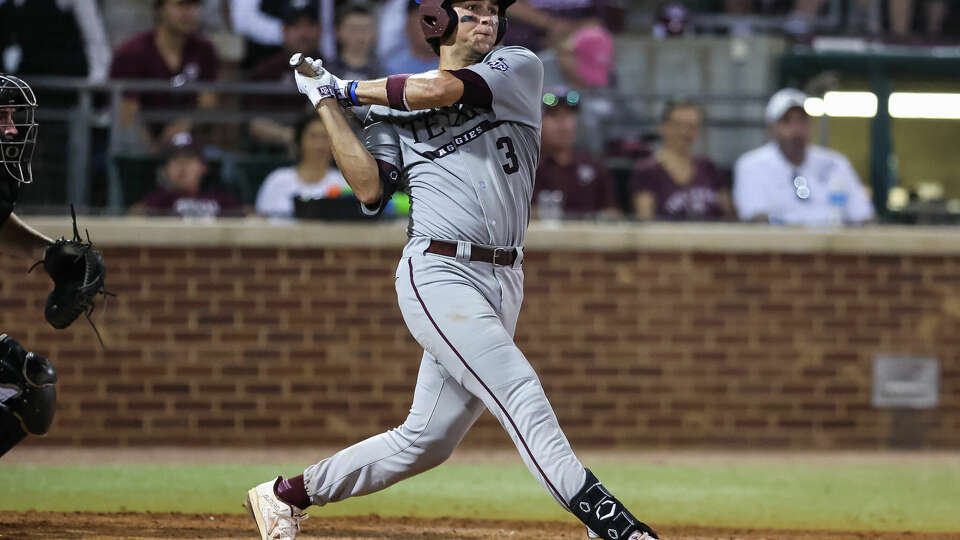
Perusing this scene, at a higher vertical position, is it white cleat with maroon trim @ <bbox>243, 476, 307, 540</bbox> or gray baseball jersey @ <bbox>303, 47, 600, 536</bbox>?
gray baseball jersey @ <bbox>303, 47, 600, 536</bbox>

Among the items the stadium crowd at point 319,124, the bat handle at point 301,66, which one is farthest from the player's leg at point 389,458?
the stadium crowd at point 319,124

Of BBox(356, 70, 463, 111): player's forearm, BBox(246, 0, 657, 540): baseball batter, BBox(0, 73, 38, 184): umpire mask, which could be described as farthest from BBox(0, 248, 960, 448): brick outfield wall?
BBox(356, 70, 463, 111): player's forearm

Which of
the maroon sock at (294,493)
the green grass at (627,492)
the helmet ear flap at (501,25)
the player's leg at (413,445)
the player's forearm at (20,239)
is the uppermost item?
the helmet ear flap at (501,25)

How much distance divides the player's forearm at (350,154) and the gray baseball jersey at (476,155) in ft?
0.45

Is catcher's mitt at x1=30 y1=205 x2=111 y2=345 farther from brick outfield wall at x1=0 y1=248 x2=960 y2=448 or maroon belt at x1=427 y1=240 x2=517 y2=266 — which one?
brick outfield wall at x1=0 y1=248 x2=960 y2=448

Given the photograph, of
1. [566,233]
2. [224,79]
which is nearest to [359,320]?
[566,233]

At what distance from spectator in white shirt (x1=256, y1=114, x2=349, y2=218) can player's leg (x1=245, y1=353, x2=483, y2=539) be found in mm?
3902

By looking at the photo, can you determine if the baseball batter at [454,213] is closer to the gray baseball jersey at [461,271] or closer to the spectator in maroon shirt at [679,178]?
the gray baseball jersey at [461,271]

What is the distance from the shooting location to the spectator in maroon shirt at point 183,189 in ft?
26.3

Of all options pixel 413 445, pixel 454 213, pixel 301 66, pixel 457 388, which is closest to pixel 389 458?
pixel 413 445

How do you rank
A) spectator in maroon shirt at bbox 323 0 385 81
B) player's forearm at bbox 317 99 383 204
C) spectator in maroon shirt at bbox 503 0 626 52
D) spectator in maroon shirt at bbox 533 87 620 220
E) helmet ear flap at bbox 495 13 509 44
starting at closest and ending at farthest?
player's forearm at bbox 317 99 383 204 → helmet ear flap at bbox 495 13 509 44 → spectator in maroon shirt at bbox 533 87 620 220 → spectator in maroon shirt at bbox 323 0 385 81 → spectator in maroon shirt at bbox 503 0 626 52

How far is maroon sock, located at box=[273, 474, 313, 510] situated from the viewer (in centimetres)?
438

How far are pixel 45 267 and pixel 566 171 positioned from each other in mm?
4461

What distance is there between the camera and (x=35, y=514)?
540 cm
